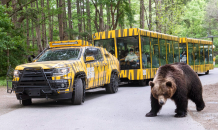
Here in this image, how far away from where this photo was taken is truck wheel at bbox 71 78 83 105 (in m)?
8.90

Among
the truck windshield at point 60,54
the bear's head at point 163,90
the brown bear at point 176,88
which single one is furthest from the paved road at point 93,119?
the truck windshield at point 60,54

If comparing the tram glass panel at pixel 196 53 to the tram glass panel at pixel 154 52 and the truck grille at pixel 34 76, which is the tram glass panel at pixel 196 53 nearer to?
the tram glass panel at pixel 154 52

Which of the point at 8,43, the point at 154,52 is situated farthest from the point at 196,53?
the point at 8,43

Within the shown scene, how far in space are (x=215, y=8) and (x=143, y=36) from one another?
4543cm

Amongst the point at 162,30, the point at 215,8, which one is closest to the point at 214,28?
the point at 215,8

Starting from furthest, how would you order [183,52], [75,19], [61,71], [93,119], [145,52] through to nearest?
[75,19], [183,52], [145,52], [61,71], [93,119]

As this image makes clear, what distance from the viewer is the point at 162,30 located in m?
34.3

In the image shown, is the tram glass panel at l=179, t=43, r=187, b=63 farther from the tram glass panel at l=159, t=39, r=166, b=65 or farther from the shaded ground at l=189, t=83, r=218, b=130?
the shaded ground at l=189, t=83, r=218, b=130

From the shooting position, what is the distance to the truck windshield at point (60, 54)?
32.2 ft

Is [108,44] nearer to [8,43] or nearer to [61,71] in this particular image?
[8,43]

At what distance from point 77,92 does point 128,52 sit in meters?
7.45

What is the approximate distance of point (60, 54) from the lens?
1002 centimetres

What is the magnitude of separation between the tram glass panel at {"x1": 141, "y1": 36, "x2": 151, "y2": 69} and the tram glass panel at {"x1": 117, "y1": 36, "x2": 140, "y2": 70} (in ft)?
1.08

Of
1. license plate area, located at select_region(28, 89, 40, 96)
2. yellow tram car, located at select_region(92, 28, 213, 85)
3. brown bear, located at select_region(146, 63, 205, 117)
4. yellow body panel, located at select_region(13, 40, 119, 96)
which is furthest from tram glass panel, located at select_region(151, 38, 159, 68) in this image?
license plate area, located at select_region(28, 89, 40, 96)
